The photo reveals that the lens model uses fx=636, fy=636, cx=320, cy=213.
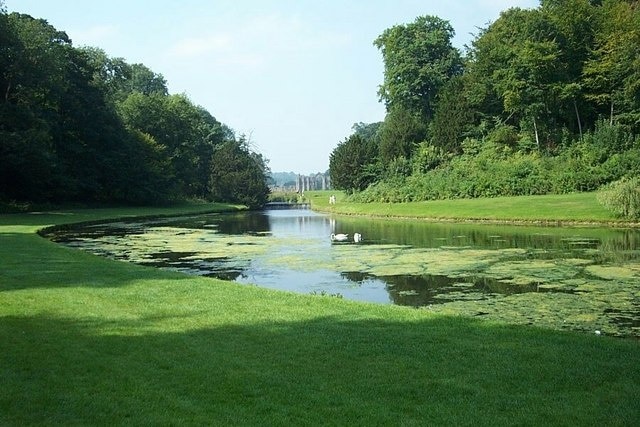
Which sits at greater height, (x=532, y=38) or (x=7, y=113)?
(x=532, y=38)

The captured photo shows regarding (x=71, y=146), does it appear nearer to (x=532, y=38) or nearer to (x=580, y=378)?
(x=532, y=38)

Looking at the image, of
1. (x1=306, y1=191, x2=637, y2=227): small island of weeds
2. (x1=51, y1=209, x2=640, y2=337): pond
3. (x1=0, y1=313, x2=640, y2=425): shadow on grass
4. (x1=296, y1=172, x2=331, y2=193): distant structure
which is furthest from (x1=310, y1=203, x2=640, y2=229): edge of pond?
(x1=296, y1=172, x2=331, y2=193): distant structure

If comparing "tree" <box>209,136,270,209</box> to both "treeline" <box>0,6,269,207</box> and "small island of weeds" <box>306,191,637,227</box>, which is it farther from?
"small island of weeds" <box>306,191,637,227</box>

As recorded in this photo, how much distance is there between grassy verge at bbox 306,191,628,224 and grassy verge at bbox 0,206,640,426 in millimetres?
25469

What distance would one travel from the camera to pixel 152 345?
778 centimetres

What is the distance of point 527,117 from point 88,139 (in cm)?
3805

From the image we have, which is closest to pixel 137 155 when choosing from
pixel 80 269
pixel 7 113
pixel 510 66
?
pixel 7 113

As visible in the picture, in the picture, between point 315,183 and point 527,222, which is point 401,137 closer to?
point 527,222

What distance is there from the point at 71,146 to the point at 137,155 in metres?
8.73

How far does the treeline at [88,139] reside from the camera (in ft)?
140

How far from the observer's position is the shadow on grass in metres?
5.43

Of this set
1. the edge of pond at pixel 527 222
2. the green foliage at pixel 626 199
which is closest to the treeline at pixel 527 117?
the edge of pond at pixel 527 222

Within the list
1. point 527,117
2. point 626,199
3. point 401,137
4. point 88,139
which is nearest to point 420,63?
point 401,137

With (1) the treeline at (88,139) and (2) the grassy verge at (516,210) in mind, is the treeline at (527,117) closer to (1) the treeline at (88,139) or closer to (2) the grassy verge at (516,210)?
(2) the grassy verge at (516,210)
